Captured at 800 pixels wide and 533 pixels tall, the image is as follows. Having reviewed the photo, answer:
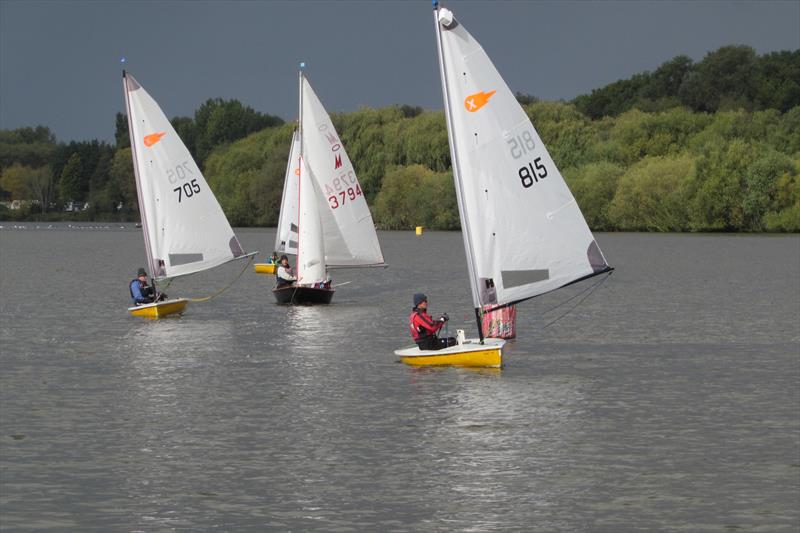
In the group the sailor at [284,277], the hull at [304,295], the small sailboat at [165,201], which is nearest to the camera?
the small sailboat at [165,201]

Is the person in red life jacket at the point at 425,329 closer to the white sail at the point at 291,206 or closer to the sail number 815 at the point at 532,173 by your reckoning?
the sail number 815 at the point at 532,173

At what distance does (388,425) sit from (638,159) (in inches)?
5253

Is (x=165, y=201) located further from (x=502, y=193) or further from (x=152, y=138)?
(x=502, y=193)

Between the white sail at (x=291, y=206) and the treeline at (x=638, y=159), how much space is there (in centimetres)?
7634

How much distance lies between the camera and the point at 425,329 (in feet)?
94.5

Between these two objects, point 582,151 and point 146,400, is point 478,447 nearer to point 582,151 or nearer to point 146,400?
point 146,400

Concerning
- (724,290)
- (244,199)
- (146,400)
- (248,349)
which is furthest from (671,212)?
(146,400)

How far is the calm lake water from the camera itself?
16.7 m

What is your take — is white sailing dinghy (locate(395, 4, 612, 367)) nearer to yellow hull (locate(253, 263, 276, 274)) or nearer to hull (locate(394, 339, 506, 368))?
hull (locate(394, 339, 506, 368))

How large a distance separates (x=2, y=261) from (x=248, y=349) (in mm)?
63860

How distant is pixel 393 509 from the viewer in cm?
1678

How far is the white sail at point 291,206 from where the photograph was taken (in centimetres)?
6056

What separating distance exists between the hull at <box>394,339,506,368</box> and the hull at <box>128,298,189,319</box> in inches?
563

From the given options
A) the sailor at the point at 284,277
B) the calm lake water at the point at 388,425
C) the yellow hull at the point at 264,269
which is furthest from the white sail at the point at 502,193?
the yellow hull at the point at 264,269
